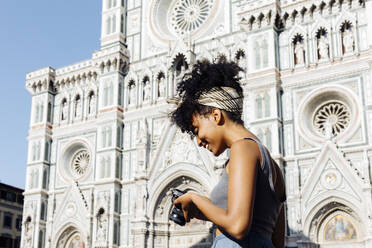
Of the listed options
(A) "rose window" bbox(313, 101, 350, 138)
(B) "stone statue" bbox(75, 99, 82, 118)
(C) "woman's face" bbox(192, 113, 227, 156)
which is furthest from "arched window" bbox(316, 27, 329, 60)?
(C) "woman's face" bbox(192, 113, 227, 156)

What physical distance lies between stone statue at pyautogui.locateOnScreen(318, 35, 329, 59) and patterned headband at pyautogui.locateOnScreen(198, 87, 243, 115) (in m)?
19.9

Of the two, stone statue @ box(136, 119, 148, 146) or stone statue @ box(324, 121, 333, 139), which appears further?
stone statue @ box(136, 119, 148, 146)

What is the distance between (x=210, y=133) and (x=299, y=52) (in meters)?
20.6

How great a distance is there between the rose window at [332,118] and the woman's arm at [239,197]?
18687 millimetres

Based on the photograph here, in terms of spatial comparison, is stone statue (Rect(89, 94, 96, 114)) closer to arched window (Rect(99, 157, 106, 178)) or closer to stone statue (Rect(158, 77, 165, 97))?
arched window (Rect(99, 157, 106, 178))

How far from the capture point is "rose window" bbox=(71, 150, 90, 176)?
91.8 feet

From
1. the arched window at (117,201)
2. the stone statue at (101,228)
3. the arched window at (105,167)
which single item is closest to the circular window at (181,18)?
the arched window at (105,167)

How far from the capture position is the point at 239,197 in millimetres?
2314

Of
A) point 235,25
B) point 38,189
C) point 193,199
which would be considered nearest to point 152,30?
point 235,25

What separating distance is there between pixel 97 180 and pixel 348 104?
12536 millimetres

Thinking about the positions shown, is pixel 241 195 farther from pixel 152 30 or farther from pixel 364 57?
pixel 152 30

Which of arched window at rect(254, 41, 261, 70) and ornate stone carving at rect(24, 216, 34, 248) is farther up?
arched window at rect(254, 41, 261, 70)

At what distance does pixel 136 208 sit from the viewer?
2442 cm

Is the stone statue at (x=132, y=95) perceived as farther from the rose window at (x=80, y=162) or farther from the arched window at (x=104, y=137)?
the rose window at (x=80, y=162)
